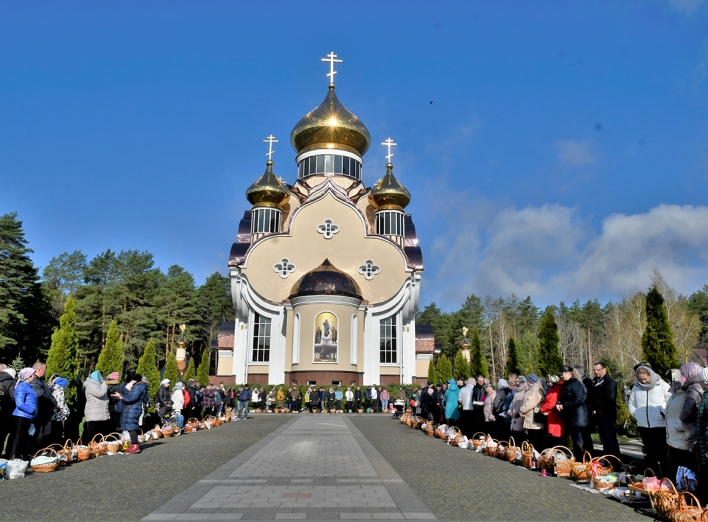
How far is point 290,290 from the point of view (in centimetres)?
3578

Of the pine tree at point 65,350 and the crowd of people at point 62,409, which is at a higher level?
the pine tree at point 65,350

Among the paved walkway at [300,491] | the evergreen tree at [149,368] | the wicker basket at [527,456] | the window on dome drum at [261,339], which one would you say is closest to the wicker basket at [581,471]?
the wicker basket at [527,456]

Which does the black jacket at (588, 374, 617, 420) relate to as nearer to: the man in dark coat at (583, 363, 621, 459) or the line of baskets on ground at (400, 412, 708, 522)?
the man in dark coat at (583, 363, 621, 459)

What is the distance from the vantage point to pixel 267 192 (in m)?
38.5

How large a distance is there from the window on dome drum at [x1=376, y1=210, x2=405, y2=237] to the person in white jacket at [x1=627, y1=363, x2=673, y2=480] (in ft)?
101

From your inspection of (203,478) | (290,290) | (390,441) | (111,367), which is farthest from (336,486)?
(290,290)

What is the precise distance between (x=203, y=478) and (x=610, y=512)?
16.9ft

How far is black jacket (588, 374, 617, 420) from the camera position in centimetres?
886

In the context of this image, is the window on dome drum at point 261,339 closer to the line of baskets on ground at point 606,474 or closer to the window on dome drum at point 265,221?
the window on dome drum at point 265,221

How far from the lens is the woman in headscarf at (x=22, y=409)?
8.54 metres

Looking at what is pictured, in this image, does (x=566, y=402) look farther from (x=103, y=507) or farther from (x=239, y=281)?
(x=239, y=281)

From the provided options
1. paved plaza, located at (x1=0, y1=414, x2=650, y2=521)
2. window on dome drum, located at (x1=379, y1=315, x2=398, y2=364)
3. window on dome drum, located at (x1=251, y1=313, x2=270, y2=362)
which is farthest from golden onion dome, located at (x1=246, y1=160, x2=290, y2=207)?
paved plaza, located at (x1=0, y1=414, x2=650, y2=521)

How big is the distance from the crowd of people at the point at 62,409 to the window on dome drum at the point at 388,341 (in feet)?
66.5

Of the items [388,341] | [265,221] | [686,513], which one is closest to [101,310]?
[265,221]
